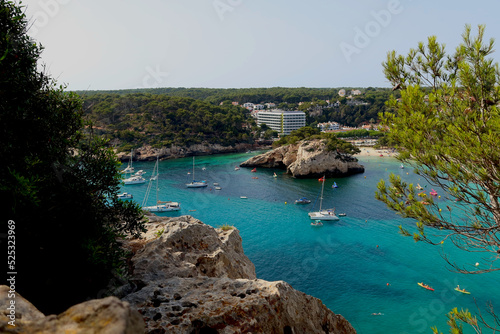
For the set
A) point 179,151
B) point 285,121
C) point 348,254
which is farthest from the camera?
point 285,121

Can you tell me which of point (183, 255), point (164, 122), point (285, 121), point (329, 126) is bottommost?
point (329, 126)

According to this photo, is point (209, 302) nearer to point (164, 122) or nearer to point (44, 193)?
point (44, 193)

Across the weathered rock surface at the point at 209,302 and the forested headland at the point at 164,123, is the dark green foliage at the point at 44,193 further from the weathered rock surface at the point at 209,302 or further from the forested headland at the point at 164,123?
the forested headland at the point at 164,123

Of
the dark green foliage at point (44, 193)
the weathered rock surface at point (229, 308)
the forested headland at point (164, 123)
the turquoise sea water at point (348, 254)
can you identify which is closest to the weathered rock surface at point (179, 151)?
the forested headland at point (164, 123)

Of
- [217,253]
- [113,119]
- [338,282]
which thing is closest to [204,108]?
[113,119]

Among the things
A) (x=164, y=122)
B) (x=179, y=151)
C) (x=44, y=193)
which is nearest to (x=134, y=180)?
(x=179, y=151)

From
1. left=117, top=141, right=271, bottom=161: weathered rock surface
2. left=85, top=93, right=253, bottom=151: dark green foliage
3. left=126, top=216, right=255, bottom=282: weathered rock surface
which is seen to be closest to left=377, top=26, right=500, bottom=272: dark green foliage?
left=126, top=216, right=255, bottom=282: weathered rock surface

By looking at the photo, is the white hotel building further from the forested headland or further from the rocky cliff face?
the rocky cliff face
